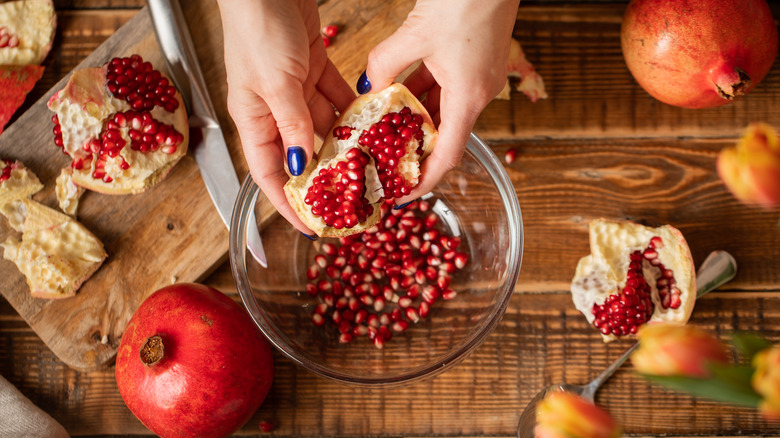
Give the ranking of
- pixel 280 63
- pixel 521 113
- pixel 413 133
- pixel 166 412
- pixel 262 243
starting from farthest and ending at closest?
pixel 521 113
pixel 262 243
pixel 166 412
pixel 413 133
pixel 280 63

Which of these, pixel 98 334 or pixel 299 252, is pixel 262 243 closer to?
pixel 299 252

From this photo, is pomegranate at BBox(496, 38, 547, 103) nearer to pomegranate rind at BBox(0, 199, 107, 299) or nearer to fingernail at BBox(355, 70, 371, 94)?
fingernail at BBox(355, 70, 371, 94)

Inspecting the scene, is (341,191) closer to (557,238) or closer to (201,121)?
(201,121)

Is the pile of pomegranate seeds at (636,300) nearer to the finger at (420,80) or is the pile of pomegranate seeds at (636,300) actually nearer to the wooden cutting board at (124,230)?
the finger at (420,80)

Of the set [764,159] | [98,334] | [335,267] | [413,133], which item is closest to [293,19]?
[413,133]

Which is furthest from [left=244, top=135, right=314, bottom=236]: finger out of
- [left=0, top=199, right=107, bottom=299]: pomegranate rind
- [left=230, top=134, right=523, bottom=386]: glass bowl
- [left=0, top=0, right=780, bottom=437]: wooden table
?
[left=0, top=199, right=107, bottom=299]: pomegranate rind

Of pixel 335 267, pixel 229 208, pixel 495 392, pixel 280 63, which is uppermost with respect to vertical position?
pixel 280 63
